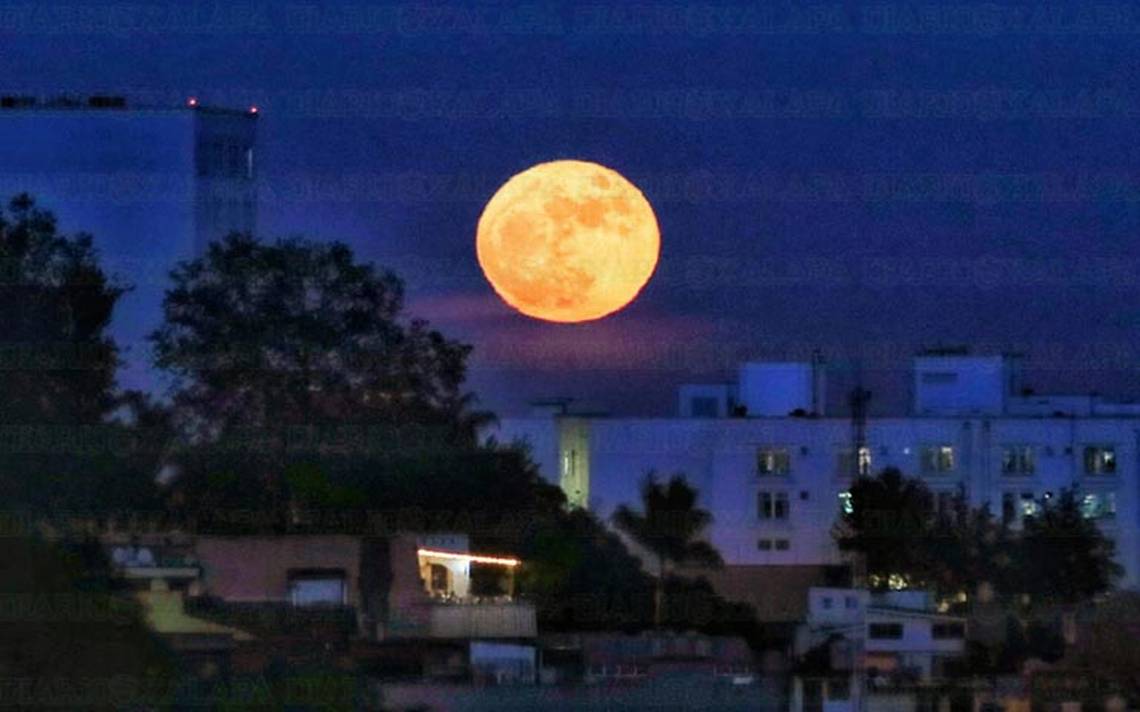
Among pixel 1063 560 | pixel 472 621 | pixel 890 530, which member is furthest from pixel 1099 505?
pixel 472 621

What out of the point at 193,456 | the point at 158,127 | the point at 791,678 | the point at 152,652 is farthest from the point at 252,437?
the point at 152,652

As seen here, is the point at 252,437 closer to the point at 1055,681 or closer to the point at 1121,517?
the point at 1055,681

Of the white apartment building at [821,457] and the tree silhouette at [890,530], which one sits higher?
the white apartment building at [821,457]

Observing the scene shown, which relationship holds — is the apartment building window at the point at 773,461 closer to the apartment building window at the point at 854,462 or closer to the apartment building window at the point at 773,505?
the apartment building window at the point at 773,505

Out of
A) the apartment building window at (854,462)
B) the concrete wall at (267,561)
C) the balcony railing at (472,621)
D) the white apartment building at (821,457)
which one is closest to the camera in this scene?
the balcony railing at (472,621)

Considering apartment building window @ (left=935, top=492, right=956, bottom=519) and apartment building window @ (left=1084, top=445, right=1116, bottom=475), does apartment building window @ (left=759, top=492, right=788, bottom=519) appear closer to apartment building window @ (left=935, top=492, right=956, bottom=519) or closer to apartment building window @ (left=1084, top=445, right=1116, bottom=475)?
apartment building window @ (left=935, top=492, right=956, bottom=519)

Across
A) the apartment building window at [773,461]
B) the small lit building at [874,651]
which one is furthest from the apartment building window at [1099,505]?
the small lit building at [874,651]

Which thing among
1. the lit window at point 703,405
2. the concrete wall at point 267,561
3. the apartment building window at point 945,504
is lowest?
the concrete wall at point 267,561

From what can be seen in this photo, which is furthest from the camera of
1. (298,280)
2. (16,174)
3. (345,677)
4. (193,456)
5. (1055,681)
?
(16,174)
